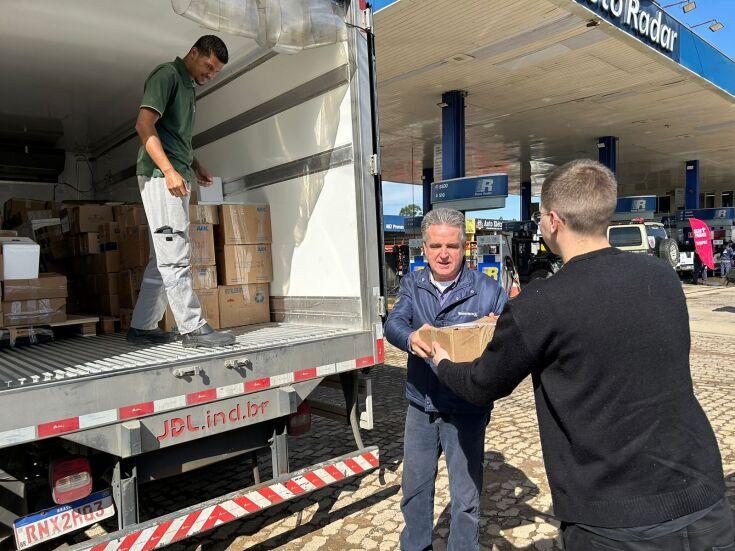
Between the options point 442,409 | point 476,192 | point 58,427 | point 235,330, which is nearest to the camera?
point 58,427

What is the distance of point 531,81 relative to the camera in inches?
547

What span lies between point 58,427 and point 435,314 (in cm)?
163

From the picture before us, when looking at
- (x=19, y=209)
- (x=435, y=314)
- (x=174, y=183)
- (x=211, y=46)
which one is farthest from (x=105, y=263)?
(x=435, y=314)

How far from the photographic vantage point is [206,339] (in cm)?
307

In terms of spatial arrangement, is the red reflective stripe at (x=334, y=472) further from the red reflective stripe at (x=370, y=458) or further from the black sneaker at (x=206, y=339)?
the black sneaker at (x=206, y=339)

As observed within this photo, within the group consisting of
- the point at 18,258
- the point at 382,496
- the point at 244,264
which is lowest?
the point at 382,496

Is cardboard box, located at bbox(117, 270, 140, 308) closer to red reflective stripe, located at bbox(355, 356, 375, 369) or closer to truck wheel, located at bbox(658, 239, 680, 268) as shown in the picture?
red reflective stripe, located at bbox(355, 356, 375, 369)

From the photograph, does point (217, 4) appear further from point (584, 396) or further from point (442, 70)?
point (442, 70)

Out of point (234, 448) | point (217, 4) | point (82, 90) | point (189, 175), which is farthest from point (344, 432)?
point (82, 90)

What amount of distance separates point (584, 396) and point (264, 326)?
9.44ft

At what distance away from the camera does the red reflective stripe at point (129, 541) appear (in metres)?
2.31

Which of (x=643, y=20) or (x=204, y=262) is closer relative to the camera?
(x=204, y=262)

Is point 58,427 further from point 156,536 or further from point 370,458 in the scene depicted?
point 370,458

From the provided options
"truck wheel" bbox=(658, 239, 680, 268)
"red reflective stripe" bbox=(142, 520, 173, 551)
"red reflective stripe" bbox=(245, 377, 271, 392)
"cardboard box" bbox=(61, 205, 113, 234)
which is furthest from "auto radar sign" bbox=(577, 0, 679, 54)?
"red reflective stripe" bbox=(142, 520, 173, 551)
